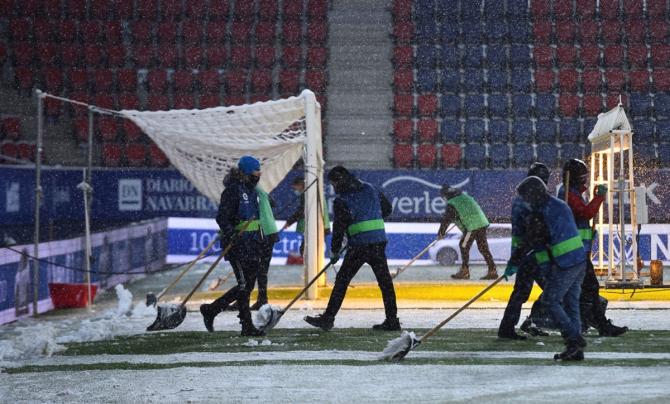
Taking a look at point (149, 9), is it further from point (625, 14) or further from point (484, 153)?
point (625, 14)

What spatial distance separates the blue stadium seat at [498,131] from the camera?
27.2m

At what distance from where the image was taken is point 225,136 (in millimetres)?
17109

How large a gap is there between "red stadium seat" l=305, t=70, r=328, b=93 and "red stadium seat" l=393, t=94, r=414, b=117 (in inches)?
76.1

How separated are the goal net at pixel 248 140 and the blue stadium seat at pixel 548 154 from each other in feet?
35.0

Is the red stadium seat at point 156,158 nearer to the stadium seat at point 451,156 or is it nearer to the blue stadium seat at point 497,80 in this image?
the stadium seat at point 451,156

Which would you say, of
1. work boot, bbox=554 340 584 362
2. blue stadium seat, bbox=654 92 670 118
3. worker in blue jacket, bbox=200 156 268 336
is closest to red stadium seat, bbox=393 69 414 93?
blue stadium seat, bbox=654 92 670 118

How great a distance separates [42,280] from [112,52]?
50.5 ft

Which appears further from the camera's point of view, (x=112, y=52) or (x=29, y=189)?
(x=112, y=52)

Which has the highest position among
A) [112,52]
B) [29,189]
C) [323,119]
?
[112,52]

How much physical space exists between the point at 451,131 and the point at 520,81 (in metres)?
2.45

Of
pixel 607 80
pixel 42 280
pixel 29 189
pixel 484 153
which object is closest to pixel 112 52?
pixel 29 189

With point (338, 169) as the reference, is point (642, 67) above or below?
above

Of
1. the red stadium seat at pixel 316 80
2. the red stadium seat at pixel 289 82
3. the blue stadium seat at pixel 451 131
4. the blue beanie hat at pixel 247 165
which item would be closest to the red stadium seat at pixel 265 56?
the red stadium seat at pixel 289 82

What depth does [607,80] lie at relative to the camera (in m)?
28.4
